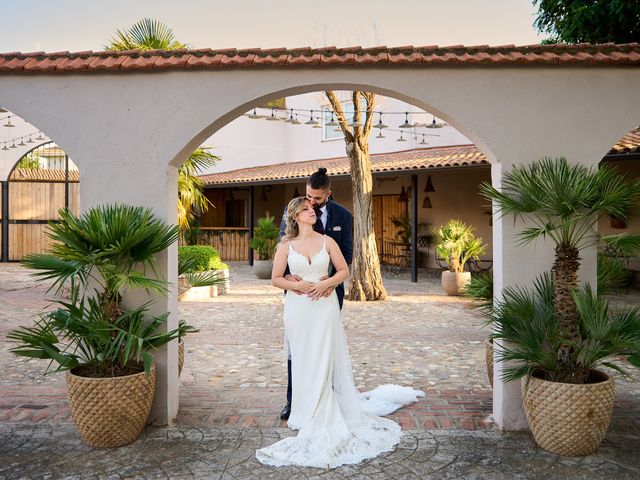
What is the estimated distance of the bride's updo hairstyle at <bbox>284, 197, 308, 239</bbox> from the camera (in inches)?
164

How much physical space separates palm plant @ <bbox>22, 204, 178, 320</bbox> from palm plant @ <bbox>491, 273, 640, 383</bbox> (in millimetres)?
2536

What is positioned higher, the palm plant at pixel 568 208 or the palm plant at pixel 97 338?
the palm plant at pixel 568 208

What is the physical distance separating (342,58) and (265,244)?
420 inches

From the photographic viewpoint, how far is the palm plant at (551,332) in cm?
375

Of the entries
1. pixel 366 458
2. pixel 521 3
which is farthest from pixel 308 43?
pixel 366 458

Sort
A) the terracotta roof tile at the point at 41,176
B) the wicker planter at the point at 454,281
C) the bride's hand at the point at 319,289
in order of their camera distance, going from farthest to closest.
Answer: the terracotta roof tile at the point at 41,176 < the wicker planter at the point at 454,281 < the bride's hand at the point at 319,289

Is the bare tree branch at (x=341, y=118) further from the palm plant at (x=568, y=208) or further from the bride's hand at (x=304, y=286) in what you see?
the bride's hand at (x=304, y=286)

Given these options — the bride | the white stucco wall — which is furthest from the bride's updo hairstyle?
the white stucco wall

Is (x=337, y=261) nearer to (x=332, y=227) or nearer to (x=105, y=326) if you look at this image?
(x=332, y=227)

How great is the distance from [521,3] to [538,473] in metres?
14.4

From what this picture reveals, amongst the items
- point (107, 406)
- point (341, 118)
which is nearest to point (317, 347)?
point (107, 406)

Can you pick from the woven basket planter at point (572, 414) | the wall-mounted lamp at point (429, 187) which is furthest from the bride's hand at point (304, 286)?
the wall-mounted lamp at point (429, 187)

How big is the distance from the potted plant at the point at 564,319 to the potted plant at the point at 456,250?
24.8ft

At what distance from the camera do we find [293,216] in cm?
418
